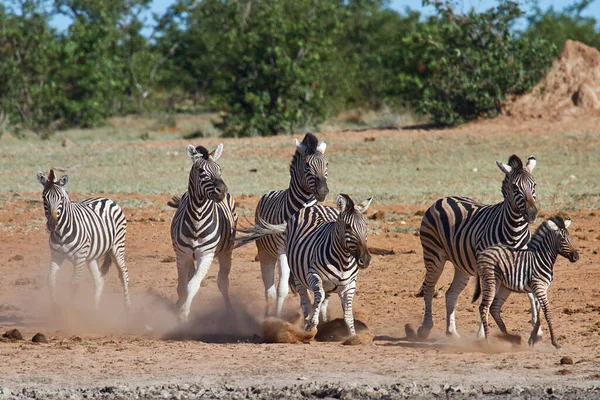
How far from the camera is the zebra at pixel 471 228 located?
8.91m

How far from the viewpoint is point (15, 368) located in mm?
8008

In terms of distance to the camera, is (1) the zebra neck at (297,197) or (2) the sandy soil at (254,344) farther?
(1) the zebra neck at (297,197)

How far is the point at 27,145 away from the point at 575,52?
1556cm

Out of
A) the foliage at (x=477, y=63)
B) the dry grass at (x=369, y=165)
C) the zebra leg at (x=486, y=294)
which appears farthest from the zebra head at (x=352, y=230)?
the foliage at (x=477, y=63)

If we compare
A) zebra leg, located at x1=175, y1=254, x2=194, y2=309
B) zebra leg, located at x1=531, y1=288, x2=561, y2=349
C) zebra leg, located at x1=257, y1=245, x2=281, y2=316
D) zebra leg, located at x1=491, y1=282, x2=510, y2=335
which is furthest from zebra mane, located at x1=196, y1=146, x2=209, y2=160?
zebra leg, located at x1=531, y1=288, x2=561, y2=349

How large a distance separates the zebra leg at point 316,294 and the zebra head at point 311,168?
4.28 ft

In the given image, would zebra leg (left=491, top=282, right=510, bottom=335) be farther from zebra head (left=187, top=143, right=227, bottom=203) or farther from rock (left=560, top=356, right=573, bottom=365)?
zebra head (left=187, top=143, right=227, bottom=203)

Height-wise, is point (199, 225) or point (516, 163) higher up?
point (516, 163)

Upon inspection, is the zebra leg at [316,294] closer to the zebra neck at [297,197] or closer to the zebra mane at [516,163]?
the zebra neck at [297,197]

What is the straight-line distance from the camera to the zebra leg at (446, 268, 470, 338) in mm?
9500

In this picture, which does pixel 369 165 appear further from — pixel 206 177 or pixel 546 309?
pixel 546 309

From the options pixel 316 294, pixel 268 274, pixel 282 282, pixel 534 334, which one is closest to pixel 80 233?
pixel 268 274

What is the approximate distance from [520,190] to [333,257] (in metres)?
1.82

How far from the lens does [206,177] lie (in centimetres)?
973
